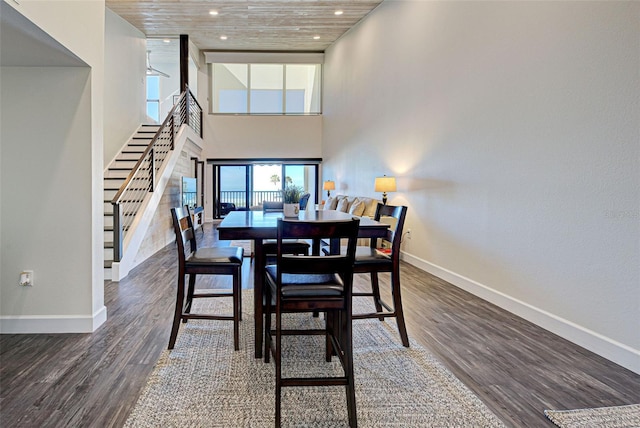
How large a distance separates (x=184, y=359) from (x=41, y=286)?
1.34 metres

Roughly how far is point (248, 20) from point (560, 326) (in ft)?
25.1

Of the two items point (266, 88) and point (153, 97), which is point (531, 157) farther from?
point (153, 97)

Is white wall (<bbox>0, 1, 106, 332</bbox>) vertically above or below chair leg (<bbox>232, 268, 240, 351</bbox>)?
above

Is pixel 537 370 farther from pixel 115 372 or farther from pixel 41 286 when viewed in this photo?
pixel 41 286

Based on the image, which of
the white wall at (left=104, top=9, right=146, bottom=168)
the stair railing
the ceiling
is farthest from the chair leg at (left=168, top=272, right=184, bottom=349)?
the ceiling

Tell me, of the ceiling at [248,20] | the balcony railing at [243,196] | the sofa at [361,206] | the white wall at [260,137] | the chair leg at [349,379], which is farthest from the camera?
the balcony railing at [243,196]

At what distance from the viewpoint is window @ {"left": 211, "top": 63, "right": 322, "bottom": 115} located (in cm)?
1030

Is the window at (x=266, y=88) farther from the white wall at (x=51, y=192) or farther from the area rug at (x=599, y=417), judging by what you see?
the area rug at (x=599, y=417)

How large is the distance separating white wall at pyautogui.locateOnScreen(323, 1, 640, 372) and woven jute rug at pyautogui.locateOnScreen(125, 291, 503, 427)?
1.26 meters

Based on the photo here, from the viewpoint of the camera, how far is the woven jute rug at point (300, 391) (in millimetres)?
1619

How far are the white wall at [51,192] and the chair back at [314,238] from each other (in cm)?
181

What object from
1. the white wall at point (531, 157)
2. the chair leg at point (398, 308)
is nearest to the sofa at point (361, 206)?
the white wall at point (531, 157)

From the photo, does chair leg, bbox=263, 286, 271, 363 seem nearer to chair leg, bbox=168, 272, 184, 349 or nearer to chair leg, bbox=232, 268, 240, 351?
chair leg, bbox=232, 268, 240, 351

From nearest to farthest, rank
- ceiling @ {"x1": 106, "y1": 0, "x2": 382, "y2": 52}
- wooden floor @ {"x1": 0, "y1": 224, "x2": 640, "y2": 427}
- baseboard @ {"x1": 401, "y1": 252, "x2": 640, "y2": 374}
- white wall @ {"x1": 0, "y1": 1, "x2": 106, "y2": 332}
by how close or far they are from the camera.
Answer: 1. wooden floor @ {"x1": 0, "y1": 224, "x2": 640, "y2": 427}
2. baseboard @ {"x1": 401, "y1": 252, "x2": 640, "y2": 374}
3. white wall @ {"x1": 0, "y1": 1, "x2": 106, "y2": 332}
4. ceiling @ {"x1": 106, "y1": 0, "x2": 382, "y2": 52}
